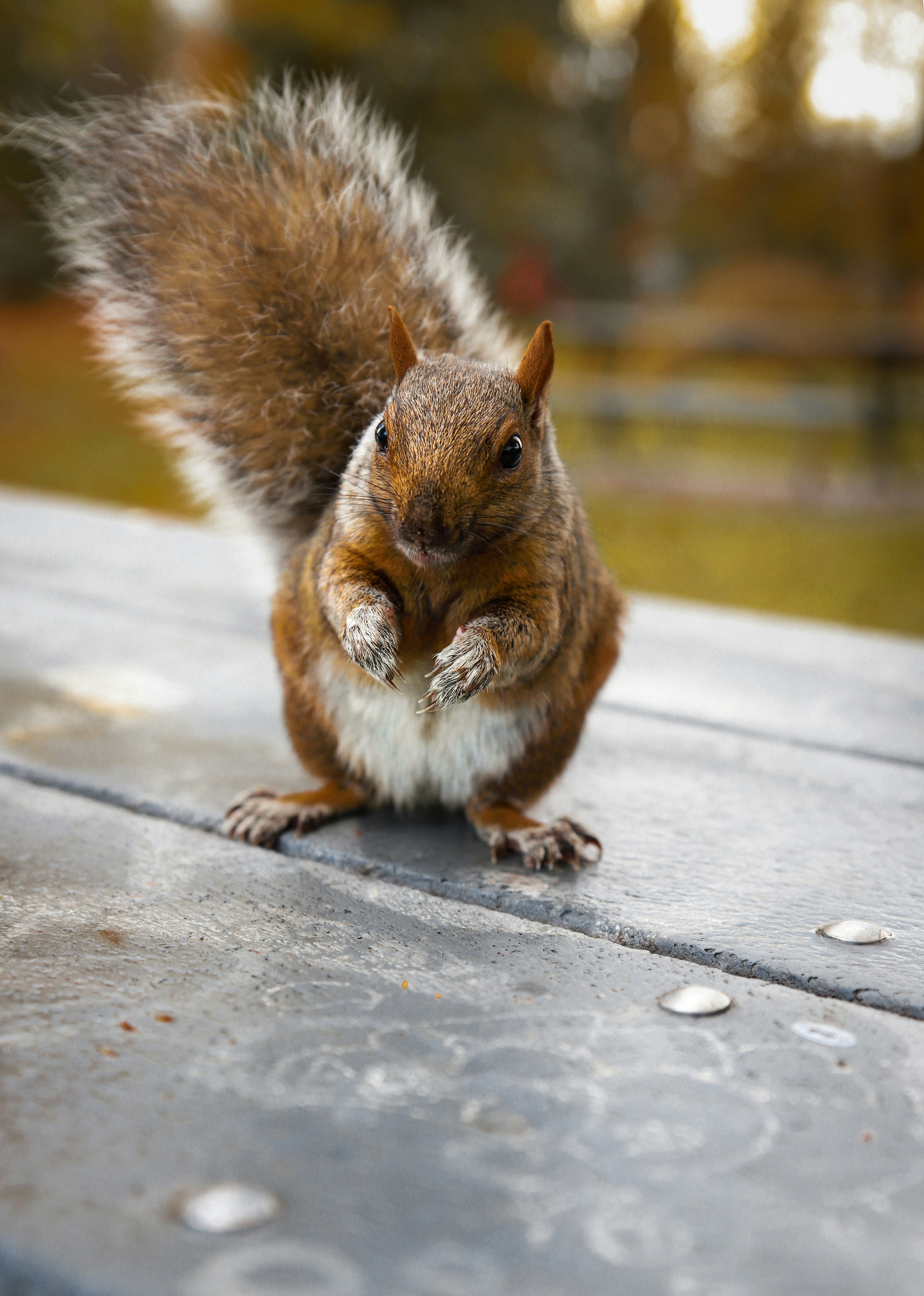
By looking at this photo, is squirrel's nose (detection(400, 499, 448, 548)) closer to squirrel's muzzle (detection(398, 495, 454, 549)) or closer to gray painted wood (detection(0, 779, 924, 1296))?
squirrel's muzzle (detection(398, 495, 454, 549))

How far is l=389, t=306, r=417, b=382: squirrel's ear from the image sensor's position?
48.8 inches

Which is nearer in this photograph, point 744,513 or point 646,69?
point 744,513

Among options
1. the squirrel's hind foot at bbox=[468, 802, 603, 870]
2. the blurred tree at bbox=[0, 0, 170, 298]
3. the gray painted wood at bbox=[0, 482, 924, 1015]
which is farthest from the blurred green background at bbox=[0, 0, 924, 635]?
the squirrel's hind foot at bbox=[468, 802, 603, 870]

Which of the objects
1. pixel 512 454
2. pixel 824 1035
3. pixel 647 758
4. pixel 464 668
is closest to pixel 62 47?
pixel 647 758

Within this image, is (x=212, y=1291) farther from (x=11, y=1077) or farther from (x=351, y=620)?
(x=351, y=620)

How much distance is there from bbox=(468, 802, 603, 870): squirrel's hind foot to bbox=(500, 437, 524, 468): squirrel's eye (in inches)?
14.6

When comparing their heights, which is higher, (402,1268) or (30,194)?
(30,194)

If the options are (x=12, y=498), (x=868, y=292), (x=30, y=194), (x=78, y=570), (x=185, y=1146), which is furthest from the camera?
(x=868, y=292)

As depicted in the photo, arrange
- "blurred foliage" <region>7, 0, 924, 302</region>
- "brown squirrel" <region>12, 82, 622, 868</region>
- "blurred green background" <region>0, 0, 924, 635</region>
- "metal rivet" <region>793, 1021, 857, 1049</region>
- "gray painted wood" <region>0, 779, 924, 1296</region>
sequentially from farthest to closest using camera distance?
1. "blurred foliage" <region>7, 0, 924, 302</region>
2. "blurred green background" <region>0, 0, 924, 635</region>
3. "brown squirrel" <region>12, 82, 622, 868</region>
4. "metal rivet" <region>793, 1021, 857, 1049</region>
5. "gray painted wood" <region>0, 779, 924, 1296</region>

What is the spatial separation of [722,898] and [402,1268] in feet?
1.98

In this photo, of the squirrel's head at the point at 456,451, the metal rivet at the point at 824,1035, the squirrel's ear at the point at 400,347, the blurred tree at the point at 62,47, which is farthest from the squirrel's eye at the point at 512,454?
the blurred tree at the point at 62,47

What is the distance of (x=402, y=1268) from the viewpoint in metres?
0.66

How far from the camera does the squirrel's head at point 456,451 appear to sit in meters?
1.15

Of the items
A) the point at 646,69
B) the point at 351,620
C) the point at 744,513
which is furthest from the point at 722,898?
the point at 646,69
